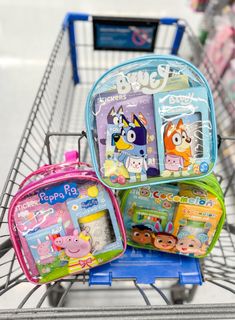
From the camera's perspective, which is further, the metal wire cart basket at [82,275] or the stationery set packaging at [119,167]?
the stationery set packaging at [119,167]

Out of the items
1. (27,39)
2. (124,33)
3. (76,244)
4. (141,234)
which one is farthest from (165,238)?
(27,39)

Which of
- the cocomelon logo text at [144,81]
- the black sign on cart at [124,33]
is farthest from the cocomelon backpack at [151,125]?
the black sign on cart at [124,33]

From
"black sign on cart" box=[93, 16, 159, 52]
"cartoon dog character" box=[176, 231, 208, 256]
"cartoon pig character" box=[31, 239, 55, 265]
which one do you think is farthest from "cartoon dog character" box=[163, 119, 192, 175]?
"black sign on cart" box=[93, 16, 159, 52]

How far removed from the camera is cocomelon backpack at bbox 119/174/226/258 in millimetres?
763

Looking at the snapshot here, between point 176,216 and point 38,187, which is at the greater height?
point 38,187

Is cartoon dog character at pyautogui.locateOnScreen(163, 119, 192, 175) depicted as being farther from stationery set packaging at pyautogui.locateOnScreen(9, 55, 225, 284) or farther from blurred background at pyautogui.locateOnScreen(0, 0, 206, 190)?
blurred background at pyautogui.locateOnScreen(0, 0, 206, 190)

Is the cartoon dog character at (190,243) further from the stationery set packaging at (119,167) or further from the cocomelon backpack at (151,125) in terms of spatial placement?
the cocomelon backpack at (151,125)

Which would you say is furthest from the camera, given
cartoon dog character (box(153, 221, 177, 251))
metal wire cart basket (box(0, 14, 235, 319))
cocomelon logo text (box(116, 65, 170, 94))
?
cartoon dog character (box(153, 221, 177, 251))

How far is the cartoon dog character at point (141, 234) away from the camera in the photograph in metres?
0.81

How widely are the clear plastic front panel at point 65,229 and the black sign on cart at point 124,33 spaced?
73cm

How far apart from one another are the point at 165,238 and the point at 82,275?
232 millimetres

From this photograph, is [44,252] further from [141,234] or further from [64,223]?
[141,234]

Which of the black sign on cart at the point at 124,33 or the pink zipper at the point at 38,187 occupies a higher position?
the black sign on cart at the point at 124,33

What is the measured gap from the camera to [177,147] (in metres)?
0.69
